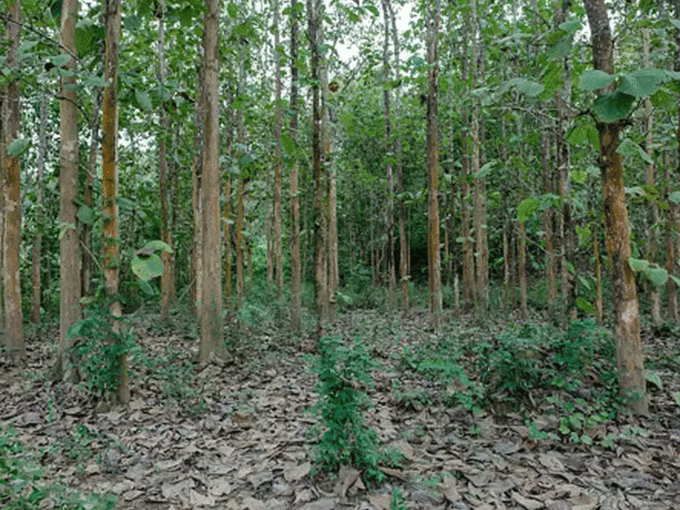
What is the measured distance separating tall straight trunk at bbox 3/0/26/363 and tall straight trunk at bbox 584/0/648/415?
7006mm

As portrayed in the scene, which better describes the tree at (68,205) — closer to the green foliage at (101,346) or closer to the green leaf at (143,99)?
the green foliage at (101,346)

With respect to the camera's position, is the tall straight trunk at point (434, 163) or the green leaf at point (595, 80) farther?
the tall straight trunk at point (434, 163)

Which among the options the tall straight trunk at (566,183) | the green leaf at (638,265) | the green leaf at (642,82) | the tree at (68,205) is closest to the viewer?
the green leaf at (642,82)

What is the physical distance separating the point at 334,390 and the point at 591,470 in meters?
1.97

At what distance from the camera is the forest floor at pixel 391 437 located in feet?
10.4

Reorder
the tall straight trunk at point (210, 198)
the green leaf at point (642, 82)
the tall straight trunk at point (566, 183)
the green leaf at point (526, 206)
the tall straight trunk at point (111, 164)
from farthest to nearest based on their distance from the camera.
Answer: the tall straight trunk at point (210, 198) → the tall straight trunk at point (566, 183) → the tall straight trunk at point (111, 164) → the green leaf at point (526, 206) → the green leaf at point (642, 82)

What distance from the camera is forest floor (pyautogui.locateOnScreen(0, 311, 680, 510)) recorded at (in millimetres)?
3176

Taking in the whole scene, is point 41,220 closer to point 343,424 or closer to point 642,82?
point 343,424

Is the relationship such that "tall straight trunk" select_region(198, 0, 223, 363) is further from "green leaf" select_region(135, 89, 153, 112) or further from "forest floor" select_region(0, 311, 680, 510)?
"green leaf" select_region(135, 89, 153, 112)

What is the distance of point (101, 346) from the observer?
4375 mm

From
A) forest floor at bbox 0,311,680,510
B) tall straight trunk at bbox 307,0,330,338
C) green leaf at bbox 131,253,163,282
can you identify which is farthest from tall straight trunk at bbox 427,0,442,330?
green leaf at bbox 131,253,163,282

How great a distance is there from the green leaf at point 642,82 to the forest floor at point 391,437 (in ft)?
8.20

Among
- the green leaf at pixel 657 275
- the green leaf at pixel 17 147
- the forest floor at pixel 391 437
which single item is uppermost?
the green leaf at pixel 17 147

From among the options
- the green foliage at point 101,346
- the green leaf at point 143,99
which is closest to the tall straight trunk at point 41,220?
the green leaf at point 143,99
